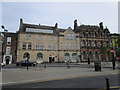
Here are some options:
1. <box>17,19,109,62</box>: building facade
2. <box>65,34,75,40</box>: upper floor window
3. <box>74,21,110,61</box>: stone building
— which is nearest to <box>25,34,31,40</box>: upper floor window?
<box>17,19,109,62</box>: building facade

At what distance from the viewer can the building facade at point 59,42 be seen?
3891 cm

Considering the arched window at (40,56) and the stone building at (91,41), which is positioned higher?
the stone building at (91,41)

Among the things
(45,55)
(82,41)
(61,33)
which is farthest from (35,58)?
(82,41)

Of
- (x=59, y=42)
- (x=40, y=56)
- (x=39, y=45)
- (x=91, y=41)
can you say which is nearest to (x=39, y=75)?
(x=40, y=56)

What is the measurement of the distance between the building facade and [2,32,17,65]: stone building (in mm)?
1934

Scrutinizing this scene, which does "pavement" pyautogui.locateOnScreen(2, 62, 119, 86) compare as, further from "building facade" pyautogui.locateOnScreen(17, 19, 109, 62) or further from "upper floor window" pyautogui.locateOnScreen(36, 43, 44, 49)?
"upper floor window" pyautogui.locateOnScreen(36, 43, 44, 49)

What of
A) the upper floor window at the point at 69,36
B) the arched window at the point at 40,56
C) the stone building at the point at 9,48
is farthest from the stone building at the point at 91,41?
the stone building at the point at 9,48

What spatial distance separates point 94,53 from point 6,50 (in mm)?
33713

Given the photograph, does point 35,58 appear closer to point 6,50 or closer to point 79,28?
point 6,50

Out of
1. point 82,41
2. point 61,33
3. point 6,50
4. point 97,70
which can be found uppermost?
point 61,33

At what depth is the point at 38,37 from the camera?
40.5 m

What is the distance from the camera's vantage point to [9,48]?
37906 mm

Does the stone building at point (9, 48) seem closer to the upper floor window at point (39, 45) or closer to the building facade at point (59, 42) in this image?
the building facade at point (59, 42)

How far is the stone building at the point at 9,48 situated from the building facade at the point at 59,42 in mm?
1934
